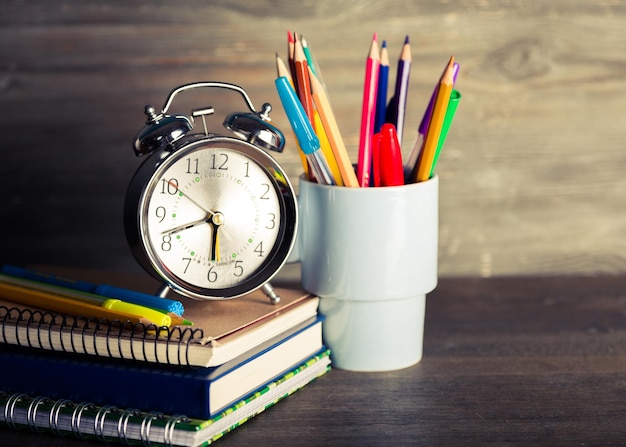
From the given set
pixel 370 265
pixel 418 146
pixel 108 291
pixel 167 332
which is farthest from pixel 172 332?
pixel 418 146

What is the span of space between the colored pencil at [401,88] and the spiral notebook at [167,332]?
0.22m

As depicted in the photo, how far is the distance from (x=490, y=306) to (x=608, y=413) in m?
0.32

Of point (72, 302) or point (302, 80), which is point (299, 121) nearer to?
point (302, 80)

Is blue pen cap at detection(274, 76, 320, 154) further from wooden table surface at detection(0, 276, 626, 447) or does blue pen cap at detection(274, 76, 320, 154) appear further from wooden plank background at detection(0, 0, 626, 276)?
wooden plank background at detection(0, 0, 626, 276)

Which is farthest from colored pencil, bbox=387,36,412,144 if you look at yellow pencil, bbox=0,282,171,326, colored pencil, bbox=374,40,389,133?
yellow pencil, bbox=0,282,171,326

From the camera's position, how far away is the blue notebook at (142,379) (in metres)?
0.72

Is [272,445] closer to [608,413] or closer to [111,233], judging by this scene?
[608,413]

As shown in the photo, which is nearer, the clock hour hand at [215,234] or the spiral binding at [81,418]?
the spiral binding at [81,418]

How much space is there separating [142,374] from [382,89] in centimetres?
37

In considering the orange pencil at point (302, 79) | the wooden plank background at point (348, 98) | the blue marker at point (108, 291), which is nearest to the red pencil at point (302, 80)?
the orange pencil at point (302, 79)

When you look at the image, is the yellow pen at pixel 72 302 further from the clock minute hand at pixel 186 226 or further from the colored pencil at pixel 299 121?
the colored pencil at pixel 299 121

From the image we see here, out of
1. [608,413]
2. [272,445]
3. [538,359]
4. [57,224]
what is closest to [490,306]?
[538,359]

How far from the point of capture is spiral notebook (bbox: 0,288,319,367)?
2.38 ft

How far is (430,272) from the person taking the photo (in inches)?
34.9
